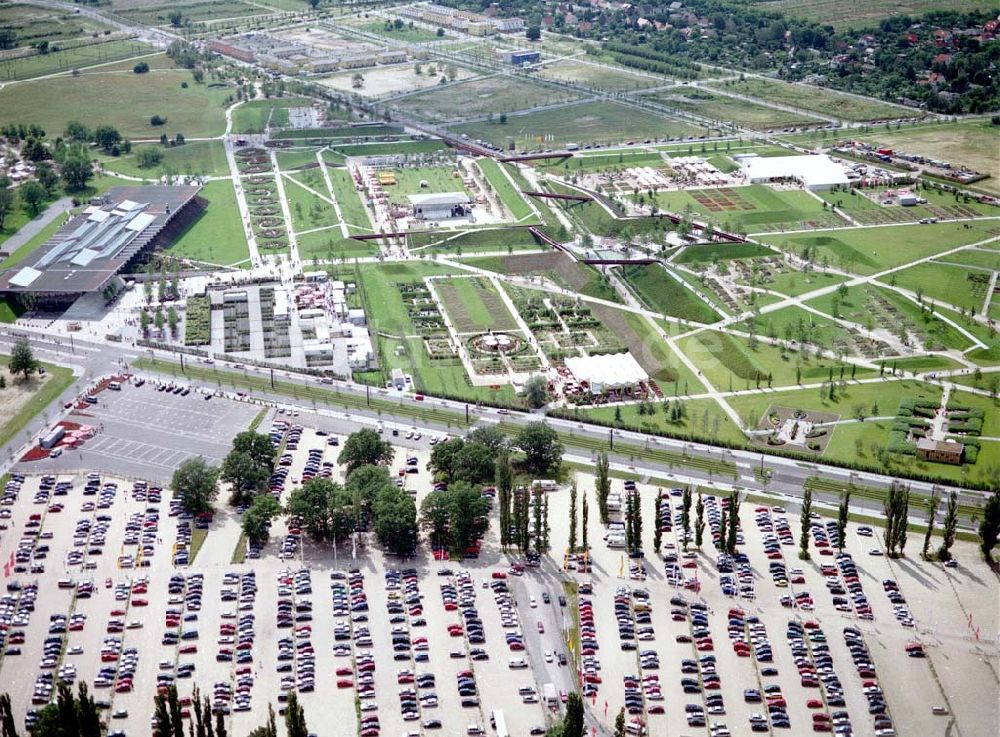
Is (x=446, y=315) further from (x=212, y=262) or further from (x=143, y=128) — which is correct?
(x=143, y=128)

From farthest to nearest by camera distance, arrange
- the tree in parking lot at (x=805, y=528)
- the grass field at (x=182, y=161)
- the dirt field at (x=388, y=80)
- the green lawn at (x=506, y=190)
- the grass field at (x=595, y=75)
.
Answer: the grass field at (x=595, y=75), the dirt field at (x=388, y=80), the grass field at (x=182, y=161), the green lawn at (x=506, y=190), the tree in parking lot at (x=805, y=528)

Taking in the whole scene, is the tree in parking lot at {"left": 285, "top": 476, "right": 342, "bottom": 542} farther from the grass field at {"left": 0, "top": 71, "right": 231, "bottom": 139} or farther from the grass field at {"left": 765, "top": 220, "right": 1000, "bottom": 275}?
the grass field at {"left": 0, "top": 71, "right": 231, "bottom": 139}

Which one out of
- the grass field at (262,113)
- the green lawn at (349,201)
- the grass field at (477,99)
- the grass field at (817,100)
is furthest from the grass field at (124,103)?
the grass field at (817,100)

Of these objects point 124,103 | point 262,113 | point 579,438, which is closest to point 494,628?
point 579,438

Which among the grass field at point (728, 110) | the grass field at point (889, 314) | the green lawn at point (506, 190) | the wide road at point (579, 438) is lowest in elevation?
the wide road at point (579, 438)

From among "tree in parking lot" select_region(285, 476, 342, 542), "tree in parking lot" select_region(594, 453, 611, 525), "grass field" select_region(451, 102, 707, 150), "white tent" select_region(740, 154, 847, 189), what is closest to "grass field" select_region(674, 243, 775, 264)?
"white tent" select_region(740, 154, 847, 189)

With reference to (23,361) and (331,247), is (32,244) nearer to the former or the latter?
(331,247)

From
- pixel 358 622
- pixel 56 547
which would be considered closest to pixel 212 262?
pixel 56 547

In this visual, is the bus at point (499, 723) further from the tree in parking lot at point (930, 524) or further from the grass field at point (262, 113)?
the grass field at point (262, 113)
